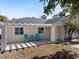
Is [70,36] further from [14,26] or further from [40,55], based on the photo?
[40,55]

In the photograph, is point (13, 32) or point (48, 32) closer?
point (13, 32)

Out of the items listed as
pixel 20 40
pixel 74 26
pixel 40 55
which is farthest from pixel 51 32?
pixel 40 55

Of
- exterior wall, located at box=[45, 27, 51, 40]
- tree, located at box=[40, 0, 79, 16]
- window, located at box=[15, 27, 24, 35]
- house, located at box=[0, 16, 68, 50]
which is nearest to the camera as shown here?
tree, located at box=[40, 0, 79, 16]

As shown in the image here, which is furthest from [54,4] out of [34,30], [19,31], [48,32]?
[48,32]

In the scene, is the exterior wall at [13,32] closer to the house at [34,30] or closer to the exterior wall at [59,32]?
the house at [34,30]

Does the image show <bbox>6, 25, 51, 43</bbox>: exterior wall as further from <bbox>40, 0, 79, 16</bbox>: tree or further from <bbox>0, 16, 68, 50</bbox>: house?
<bbox>40, 0, 79, 16</bbox>: tree

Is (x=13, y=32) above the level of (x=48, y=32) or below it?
above

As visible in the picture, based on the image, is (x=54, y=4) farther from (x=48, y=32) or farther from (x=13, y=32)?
(x=48, y=32)

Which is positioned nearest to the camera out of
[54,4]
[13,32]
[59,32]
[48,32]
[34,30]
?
[54,4]

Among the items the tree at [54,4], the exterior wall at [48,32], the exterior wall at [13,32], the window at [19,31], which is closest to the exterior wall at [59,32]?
the exterior wall at [48,32]

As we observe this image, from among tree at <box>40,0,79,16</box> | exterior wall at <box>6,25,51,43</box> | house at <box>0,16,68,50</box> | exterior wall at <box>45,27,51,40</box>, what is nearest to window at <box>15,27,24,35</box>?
house at <box>0,16,68,50</box>

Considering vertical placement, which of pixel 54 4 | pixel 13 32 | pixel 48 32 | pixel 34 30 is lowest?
pixel 48 32

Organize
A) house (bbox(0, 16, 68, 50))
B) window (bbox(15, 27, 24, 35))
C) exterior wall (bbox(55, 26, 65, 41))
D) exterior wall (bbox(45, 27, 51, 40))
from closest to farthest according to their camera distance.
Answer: house (bbox(0, 16, 68, 50)) → window (bbox(15, 27, 24, 35)) → exterior wall (bbox(55, 26, 65, 41)) → exterior wall (bbox(45, 27, 51, 40))

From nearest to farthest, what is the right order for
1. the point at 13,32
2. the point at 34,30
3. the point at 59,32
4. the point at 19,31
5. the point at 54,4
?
1. the point at 54,4
2. the point at 13,32
3. the point at 19,31
4. the point at 34,30
5. the point at 59,32
